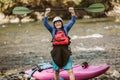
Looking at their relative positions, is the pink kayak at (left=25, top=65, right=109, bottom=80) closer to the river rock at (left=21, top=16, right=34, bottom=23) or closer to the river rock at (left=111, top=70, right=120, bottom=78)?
the river rock at (left=111, top=70, right=120, bottom=78)

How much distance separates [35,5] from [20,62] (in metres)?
24.7

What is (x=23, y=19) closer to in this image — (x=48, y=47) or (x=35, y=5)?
(x=35, y=5)

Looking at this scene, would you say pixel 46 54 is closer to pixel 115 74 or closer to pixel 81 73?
pixel 115 74

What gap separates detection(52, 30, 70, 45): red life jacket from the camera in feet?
24.4

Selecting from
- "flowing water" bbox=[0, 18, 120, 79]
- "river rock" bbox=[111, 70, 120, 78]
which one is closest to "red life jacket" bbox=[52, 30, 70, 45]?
"river rock" bbox=[111, 70, 120, 78]

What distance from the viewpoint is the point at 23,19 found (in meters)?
35.2

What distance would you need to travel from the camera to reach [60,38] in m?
7.43

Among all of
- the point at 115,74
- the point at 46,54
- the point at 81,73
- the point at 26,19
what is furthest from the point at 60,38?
the point at 26,19

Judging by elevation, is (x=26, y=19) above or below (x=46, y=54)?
below

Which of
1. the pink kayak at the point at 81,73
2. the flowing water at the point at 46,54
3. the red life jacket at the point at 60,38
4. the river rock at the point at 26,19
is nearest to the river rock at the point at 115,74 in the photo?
the flowing water at the point at 46,54

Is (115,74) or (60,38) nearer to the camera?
(60,38)

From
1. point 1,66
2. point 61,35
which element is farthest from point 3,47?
point 61,35

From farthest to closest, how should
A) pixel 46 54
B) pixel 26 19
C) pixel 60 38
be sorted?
pixel 26 19 → pixel 46 54 → pixel 60 38

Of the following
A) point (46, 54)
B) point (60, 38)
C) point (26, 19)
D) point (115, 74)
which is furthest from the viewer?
point (26, 19)
